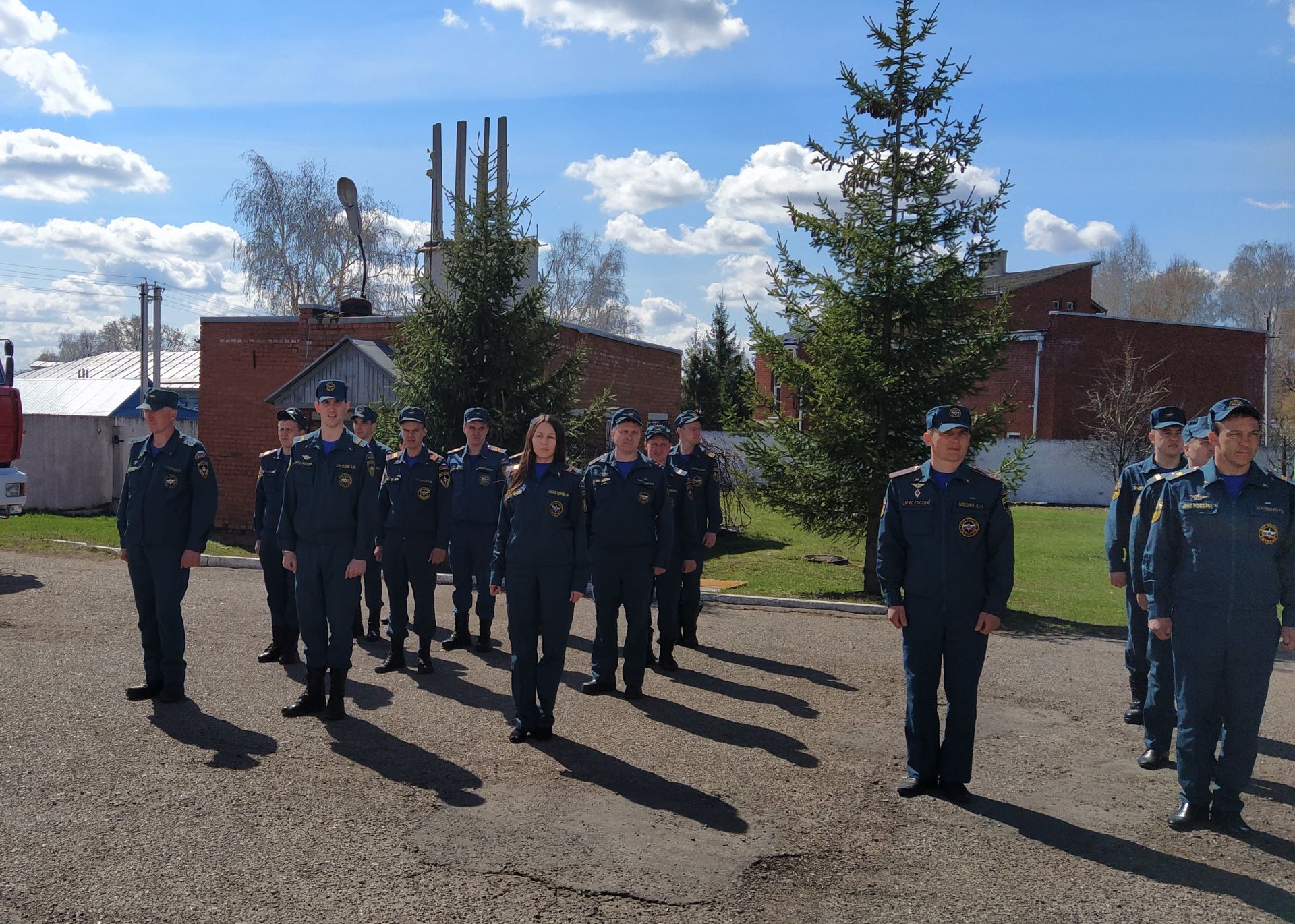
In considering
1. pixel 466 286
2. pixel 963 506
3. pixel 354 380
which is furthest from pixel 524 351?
pixel 963 506

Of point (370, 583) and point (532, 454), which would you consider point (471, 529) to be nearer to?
point (370, 583)

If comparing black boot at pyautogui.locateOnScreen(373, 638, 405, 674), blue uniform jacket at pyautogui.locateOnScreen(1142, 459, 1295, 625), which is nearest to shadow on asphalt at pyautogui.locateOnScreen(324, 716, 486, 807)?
black boot at pyautogui.locateOnScreen(373, 638, 405, 674)

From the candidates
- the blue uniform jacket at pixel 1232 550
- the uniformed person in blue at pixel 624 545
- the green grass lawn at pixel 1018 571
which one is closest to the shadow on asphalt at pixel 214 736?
the uniformed person in blue at pixel 624 545

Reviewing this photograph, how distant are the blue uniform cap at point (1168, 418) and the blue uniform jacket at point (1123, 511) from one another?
0.26 meters

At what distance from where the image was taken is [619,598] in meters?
7.58

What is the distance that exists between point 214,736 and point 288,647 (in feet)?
7.12

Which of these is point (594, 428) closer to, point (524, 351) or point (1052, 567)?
point (524, 351)

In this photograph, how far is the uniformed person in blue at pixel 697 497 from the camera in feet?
30.5

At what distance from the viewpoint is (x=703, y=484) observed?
30.5 feet

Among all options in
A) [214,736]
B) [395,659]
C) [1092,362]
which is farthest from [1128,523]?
[1092,362]

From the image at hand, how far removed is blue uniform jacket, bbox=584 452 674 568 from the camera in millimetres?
7484

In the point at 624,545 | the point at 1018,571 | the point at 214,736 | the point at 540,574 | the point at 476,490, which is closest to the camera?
the point at 214,736

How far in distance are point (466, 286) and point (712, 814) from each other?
33.9ft

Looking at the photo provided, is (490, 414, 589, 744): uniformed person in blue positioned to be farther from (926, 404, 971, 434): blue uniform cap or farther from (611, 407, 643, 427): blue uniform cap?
(926, 404, 971, 434): blue uniform cap
